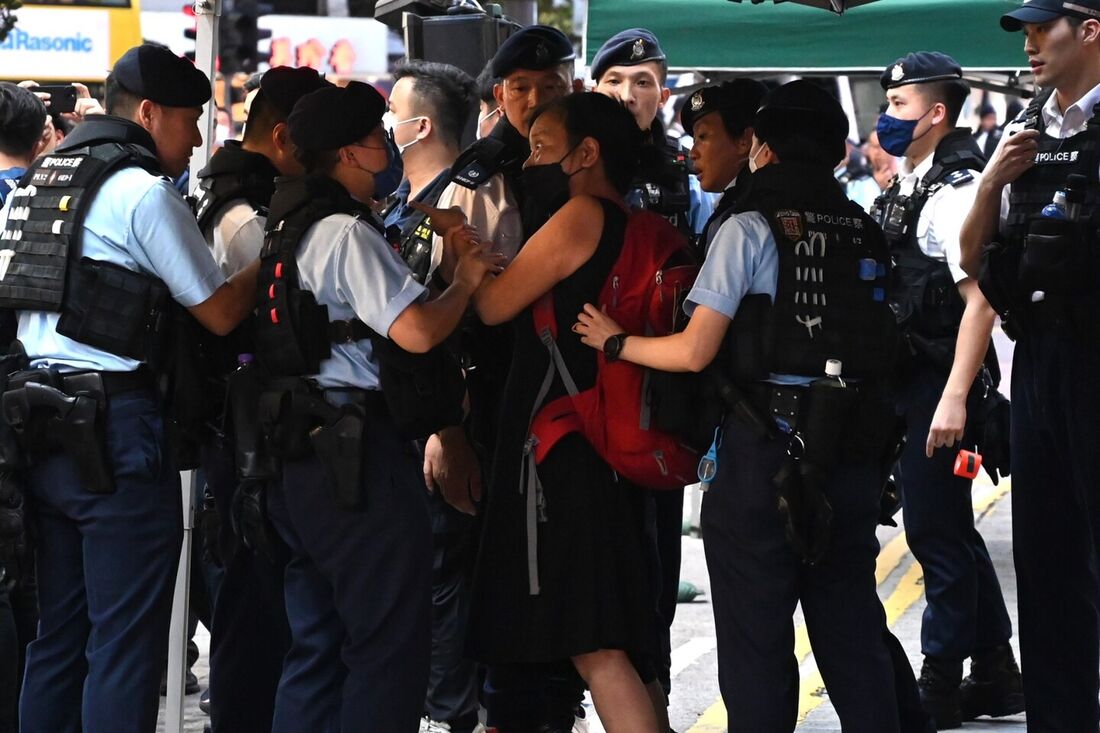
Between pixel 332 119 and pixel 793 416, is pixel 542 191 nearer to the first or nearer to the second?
pixel 332 119

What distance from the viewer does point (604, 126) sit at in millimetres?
4797

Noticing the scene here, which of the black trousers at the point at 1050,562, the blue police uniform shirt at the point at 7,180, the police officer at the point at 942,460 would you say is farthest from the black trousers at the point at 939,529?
the blue police uniform shirt at the point at 7,180

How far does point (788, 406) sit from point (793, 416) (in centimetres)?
3

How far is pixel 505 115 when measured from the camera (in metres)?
5.54

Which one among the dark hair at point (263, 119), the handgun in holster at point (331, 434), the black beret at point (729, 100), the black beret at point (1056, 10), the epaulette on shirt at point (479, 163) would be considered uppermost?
the black beret at point (1056, 10)

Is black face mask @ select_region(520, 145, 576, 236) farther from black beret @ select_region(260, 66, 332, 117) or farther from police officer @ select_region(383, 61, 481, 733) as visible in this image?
black beret @ select_region(260, 66, 332, 117)

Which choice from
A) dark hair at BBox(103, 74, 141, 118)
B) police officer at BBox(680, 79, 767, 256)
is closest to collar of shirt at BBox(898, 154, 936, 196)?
police officer at BBox(680, 79, 767, 256)

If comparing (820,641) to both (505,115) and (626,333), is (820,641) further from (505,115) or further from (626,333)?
(505,115)

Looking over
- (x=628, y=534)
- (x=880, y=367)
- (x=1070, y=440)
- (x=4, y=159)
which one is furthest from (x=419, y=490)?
(x=4, y=159)

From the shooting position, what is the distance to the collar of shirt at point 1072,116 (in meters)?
4.73

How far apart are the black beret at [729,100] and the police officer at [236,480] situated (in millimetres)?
1126

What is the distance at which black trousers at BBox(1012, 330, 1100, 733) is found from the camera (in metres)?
4.86

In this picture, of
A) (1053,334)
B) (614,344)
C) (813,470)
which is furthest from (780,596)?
(1053,334)

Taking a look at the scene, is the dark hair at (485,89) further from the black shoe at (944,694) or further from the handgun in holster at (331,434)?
the black shoe at (944,694)
